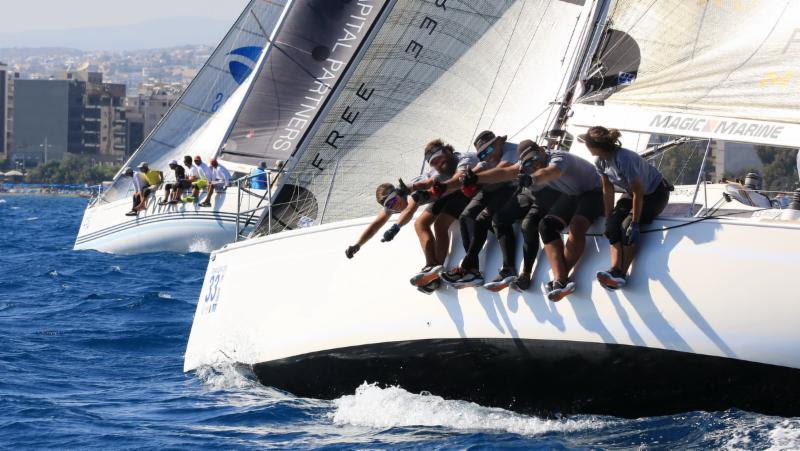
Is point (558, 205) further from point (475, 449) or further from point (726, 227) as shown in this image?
point (475, 449)

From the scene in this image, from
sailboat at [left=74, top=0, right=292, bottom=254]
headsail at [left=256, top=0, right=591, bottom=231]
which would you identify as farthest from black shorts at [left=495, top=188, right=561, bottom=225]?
sailboat at [left=74, top=0, right=292, bottom=254]

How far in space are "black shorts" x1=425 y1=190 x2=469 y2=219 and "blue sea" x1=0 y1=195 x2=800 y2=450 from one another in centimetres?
98

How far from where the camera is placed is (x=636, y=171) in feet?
20.8

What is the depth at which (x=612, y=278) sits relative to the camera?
621 centimetres

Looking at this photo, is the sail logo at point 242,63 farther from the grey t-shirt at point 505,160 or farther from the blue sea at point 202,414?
the grey t-shirt at point 505,160

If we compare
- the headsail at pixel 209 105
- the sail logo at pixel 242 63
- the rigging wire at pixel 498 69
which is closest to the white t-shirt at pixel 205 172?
the headsail at pixel 209 105

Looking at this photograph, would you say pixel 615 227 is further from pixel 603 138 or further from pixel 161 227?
pixel 161 227

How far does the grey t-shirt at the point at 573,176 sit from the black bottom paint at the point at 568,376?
0.74m

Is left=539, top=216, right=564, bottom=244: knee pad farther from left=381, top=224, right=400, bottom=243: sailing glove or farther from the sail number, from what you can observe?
the sail number

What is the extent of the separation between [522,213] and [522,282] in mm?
364

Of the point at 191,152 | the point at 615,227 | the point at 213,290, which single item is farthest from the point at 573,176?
the point at 191,152

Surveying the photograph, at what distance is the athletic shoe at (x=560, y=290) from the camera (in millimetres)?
6355

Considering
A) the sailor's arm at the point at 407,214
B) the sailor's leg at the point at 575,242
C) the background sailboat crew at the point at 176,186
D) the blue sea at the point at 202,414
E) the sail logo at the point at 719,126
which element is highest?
the background sailboat crew at the point at 176,186

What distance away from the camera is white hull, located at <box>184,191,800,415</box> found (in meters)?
6.01
